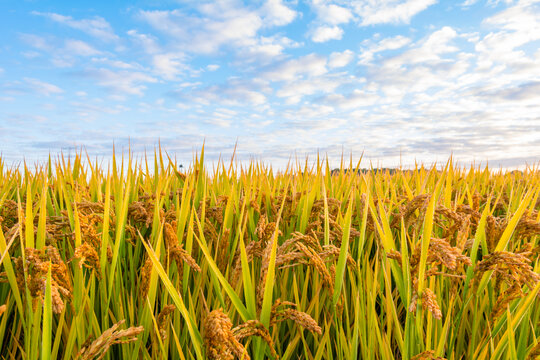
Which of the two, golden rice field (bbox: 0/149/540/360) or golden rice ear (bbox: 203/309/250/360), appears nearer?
golden rice ear (bbox: 203/309/250/360)

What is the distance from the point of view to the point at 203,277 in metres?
1.85

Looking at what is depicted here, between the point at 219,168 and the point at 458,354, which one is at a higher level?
the point at 219,168

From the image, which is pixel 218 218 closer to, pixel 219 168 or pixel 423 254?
pixel 423 254

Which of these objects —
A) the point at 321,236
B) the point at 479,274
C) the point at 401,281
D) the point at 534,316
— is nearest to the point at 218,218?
the point at 321,236

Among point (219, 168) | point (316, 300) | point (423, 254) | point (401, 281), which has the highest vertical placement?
point (219, 168)

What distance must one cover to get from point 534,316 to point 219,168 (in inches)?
104

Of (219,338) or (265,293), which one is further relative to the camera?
(265,293)

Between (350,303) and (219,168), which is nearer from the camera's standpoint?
(350,303)

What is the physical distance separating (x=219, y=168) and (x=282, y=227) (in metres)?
1.45

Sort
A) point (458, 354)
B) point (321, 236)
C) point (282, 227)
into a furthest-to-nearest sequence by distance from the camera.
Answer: point (282, 227) → point (321, 236) → point (458, 354)

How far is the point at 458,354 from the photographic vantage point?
5.94 ft

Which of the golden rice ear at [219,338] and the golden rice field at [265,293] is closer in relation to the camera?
the golden rice ear at [219,338]

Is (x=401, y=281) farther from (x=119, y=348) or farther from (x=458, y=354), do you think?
(x=119, y=348)

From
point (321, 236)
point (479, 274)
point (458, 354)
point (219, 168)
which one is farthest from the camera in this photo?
point (219, 168)
